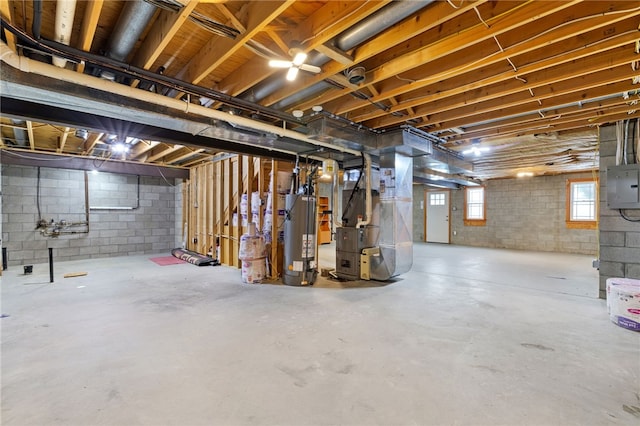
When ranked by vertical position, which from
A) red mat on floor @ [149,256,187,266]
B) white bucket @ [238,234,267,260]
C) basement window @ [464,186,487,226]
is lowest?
red mat on floor @ [149,256,187,266]

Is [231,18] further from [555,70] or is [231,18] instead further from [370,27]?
[555,70]

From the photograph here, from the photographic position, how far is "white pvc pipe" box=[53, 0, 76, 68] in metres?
1.60

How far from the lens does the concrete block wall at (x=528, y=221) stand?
310 inches

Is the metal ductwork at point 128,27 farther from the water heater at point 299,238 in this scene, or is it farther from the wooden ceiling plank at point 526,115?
the wooden ceiling plank at point 526,115

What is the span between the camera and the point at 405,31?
1.96 meters

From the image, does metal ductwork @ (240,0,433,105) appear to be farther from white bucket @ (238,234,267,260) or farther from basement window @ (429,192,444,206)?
basement window @ (429,192,444,206)

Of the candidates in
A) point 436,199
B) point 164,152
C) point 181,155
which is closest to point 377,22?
point 164,152

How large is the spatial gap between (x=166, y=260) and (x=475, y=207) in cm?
921

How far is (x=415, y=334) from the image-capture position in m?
2.65

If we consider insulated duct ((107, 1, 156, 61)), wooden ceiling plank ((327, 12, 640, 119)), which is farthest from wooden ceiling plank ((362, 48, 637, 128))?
insulated duct ((107, 1, 156, 61))

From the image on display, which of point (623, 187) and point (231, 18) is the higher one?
point (231, 18)

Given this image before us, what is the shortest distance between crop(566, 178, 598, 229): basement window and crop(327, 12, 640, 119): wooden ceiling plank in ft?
23.8

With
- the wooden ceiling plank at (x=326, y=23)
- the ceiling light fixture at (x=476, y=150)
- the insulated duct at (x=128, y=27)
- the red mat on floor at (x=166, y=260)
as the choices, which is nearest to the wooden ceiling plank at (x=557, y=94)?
the ceiling light fixture at (x=476, y=150)

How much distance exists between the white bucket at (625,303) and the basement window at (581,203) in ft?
19.4
